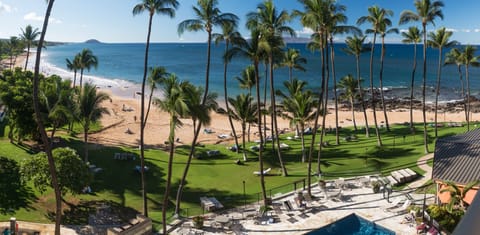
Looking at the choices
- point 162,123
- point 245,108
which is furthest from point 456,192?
point 162,123

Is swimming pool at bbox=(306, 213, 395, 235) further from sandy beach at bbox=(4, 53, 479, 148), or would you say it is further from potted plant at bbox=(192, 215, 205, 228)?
sandy beach at bbox=(4, 53, 479, 148)

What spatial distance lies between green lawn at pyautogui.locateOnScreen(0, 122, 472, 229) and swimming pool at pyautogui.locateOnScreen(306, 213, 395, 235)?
6243mm

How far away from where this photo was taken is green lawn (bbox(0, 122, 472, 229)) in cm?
2339

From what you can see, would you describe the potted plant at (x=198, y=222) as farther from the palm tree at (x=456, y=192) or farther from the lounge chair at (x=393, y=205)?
the palm tree at (x=456, y=192)

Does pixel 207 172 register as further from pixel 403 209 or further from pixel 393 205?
pixel 403 209

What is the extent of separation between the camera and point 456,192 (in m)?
18.2

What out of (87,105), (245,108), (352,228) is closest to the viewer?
(352,228)

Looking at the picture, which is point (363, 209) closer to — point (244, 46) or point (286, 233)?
point (286, 233)

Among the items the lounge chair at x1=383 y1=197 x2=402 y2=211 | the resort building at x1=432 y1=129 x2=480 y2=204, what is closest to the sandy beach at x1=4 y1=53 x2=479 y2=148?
the lounge chair at x1=383 y1=197 x2=402 y2=211

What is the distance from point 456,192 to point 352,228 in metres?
5.34

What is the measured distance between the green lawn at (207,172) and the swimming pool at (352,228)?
20.5ft

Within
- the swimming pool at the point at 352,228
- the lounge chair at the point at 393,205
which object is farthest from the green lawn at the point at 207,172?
→ the swimming pool at the point at 352,228

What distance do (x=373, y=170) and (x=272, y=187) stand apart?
815 centimetres

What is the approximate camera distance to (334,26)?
990 inches
